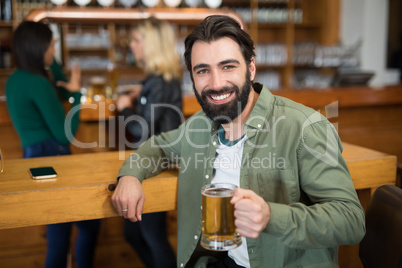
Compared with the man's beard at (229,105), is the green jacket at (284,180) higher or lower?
lower

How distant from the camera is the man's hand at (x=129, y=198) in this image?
55.6 inches

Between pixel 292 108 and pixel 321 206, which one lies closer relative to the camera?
pixel 321 206

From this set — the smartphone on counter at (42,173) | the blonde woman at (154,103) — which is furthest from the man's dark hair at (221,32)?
the blonde woman at (154,103)

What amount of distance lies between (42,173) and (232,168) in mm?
701

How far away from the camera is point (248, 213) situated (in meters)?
1.02

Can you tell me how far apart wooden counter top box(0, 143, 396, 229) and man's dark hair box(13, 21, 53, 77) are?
32.4 inches

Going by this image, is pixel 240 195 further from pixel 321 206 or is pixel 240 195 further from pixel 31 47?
pixel 31 47

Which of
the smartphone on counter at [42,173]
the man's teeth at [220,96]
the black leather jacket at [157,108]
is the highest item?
the man's teeth at [220,96]

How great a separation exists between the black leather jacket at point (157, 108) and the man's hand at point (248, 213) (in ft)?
4.83

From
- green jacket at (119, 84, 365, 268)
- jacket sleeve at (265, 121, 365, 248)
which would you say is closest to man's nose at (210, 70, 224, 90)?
green jacket at (119, 84, 365, 268)

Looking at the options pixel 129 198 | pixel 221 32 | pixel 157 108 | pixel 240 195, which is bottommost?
pixel 129 198

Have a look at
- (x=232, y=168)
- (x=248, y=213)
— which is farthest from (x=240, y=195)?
(x=232, y=168)

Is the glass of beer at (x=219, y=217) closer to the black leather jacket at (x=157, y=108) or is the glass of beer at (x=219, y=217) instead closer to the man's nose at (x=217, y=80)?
the man's nose at (x=217, y=80)

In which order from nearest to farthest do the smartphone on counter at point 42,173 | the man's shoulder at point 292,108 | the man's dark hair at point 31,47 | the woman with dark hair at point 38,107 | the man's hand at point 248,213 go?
the man's hand at point 248,213, the man's shoulder at point 292,108, the smartphone on counter at point 42,173, the woman with dark hair at point 38,107, the man's dark hair at point 31,47
